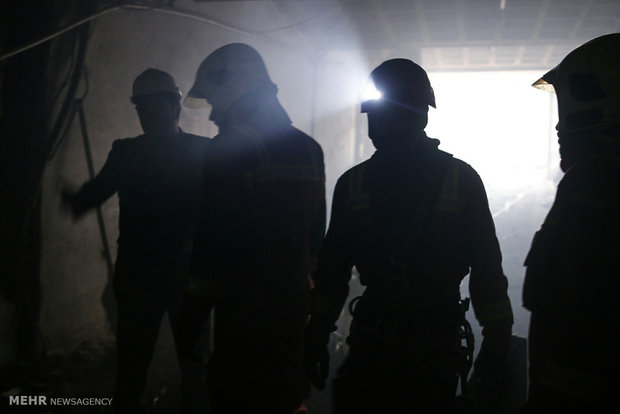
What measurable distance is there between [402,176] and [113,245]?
4.24 m

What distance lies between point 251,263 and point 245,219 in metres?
0.22

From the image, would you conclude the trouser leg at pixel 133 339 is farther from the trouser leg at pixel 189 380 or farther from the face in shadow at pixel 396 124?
the face in shadow at pixel 396 124

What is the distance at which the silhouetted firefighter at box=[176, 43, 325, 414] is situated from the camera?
2.20 metres

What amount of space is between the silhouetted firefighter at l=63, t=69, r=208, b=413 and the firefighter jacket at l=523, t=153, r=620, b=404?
2280 millimetres

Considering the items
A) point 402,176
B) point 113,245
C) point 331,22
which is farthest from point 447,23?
point 402,176

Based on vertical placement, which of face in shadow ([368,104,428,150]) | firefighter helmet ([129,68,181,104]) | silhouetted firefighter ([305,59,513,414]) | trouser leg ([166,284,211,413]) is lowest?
trouser leg ([166,284,211,413])

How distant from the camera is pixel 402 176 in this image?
1973mm

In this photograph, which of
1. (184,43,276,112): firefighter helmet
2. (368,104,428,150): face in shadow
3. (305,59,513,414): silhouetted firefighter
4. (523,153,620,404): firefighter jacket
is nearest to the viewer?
(523,153,620,404): firefighter jacket

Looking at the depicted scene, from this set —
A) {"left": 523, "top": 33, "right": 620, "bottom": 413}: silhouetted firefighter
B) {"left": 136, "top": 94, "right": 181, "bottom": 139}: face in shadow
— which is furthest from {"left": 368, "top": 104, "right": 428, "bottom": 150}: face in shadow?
{"left": 136, "top": 94, "right": 181, "bottom": 139}: face in shadow

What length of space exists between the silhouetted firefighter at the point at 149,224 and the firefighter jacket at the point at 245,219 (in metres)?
0.98

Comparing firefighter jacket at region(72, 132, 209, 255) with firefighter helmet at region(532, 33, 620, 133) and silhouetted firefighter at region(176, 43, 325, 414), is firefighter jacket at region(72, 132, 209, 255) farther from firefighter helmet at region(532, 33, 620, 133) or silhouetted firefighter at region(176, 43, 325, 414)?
firefighter helmet at region(532, 33, 620, 133)

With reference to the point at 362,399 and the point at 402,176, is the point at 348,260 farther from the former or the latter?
→ the point at 362,399

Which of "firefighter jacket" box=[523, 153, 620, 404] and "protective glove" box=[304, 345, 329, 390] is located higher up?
"firefighter jacket" box=[523, 153, 620, 404]

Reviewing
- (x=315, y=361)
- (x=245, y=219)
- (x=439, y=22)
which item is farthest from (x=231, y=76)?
(x=439, y=22)
